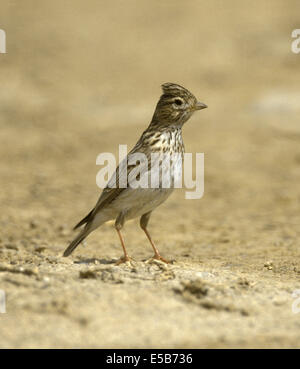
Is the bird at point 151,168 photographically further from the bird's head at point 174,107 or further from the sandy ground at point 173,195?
the sandy ground at point 173,195

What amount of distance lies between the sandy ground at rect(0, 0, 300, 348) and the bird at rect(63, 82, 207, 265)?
18.9 inches

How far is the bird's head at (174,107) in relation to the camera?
7203 millimetres

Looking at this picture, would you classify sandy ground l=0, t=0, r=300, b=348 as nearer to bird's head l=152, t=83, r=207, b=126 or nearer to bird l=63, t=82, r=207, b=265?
bird l=63, t=82, r=207, b=265

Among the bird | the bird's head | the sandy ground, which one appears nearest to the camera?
the sandy ground

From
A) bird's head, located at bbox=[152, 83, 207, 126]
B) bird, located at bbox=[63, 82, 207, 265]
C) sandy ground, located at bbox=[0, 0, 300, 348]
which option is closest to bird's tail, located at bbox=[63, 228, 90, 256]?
bird, located at bbox=[63, 82, 207, 265]

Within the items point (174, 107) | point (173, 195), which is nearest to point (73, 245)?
point (174, 107)

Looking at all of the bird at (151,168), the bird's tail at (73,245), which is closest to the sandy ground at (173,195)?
the bird's tail at (73,245)

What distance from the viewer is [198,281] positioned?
5.75 m

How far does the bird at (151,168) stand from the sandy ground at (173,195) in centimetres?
48

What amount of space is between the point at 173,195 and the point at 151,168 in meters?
5.43

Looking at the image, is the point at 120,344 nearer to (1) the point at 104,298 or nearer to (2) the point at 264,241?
(1) the point at 104,298

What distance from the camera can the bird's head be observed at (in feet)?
23.6

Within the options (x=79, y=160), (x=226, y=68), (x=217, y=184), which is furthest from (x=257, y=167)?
(x=226, y=68)

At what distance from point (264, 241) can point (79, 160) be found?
5.65m
